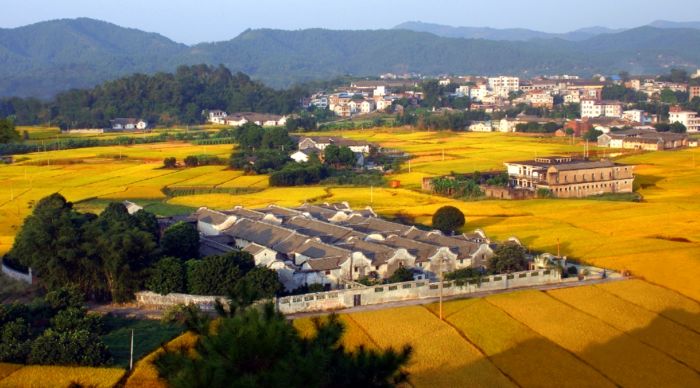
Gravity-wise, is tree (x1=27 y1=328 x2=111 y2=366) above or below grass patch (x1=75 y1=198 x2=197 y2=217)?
above

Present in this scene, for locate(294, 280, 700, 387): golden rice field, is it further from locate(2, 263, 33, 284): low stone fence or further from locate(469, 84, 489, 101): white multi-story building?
locate(469, 84, 489, 101): white multi-story building

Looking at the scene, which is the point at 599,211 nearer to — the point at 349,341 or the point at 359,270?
the point at 359,270

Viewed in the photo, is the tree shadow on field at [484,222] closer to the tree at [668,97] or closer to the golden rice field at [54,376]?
the golden rice field at [54,376]

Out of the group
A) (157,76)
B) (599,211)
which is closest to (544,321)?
(599,211)

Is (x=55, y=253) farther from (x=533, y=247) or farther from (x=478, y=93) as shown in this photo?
(x=478, y=93)

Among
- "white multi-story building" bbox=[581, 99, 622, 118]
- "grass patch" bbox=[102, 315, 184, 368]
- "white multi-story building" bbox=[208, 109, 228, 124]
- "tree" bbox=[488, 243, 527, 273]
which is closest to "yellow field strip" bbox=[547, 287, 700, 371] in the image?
"tree" bbox=[488, 243, 527, 273]

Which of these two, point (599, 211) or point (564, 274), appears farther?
point (599, 211)
